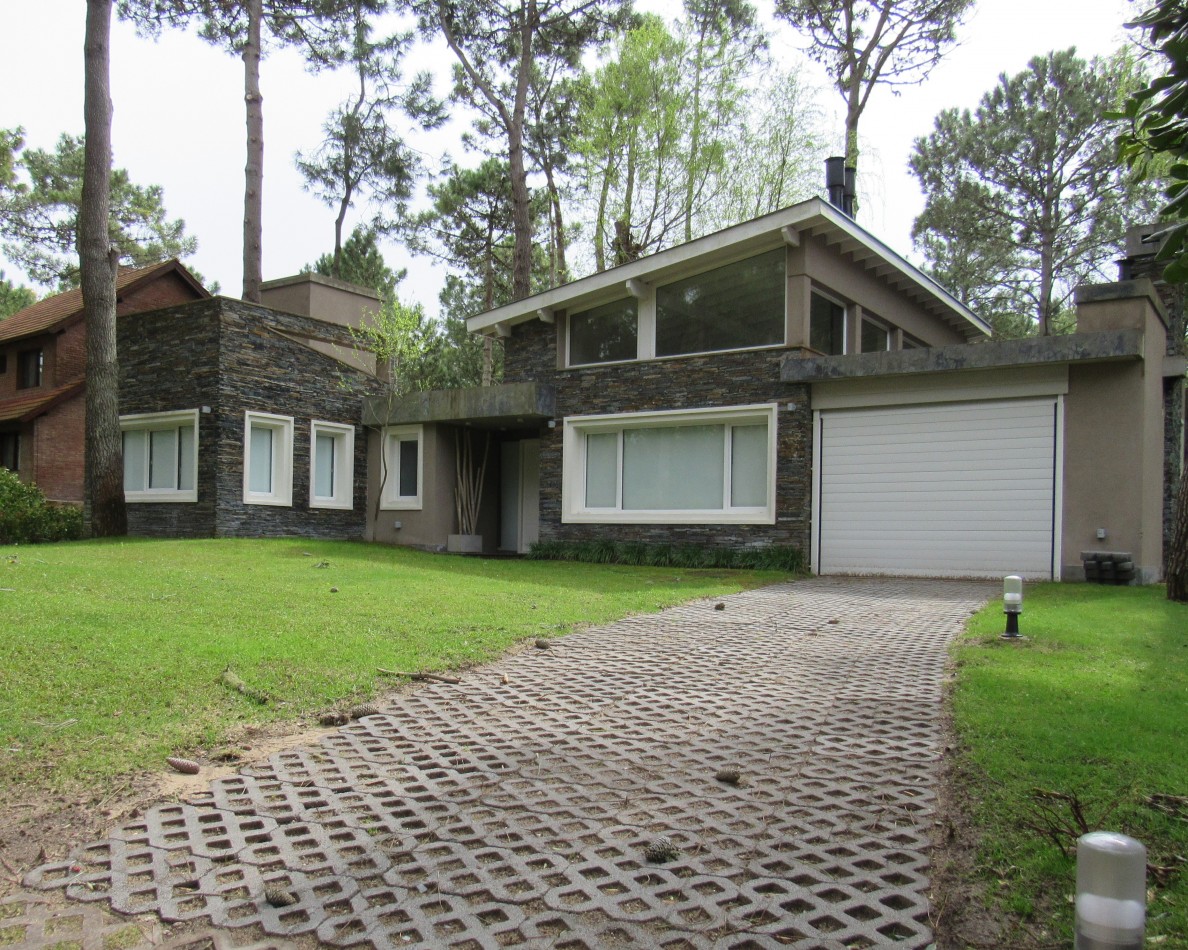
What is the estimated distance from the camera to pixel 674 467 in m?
15.5

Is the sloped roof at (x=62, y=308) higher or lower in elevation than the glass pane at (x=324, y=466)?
higher

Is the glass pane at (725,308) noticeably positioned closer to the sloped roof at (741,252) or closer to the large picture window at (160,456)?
the sloped roof at (741,252)

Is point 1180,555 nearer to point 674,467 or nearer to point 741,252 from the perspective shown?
point 674,467

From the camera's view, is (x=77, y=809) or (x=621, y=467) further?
(x=621, y=467)

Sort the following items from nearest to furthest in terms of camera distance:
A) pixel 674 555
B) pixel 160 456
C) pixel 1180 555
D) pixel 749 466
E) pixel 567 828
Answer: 1. pixel 567 828
2. pixel 1180 555
3. pixel 749 466
4. pixel 674 555
5. pixel 160 456

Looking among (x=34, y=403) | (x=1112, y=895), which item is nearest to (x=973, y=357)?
(x=1112, y=895)

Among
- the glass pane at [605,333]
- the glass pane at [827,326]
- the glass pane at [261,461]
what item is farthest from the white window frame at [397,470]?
the glass pane at [827,326]

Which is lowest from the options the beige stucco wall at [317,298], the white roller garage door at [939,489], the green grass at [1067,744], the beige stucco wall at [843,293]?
the green grass at [1067,744]

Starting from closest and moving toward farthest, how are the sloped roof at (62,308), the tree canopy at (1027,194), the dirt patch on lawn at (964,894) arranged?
the dirt patch on lawn at (964,894) < the sloped roof at (62,308) < the tree canopy at (1027,194)

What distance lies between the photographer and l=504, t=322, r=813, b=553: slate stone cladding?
14.2 metres

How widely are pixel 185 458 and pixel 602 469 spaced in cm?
783

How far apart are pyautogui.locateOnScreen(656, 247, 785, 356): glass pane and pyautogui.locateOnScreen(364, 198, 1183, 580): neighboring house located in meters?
0.04

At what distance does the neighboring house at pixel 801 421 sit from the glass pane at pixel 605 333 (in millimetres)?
32

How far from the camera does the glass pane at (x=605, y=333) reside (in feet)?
53.6
